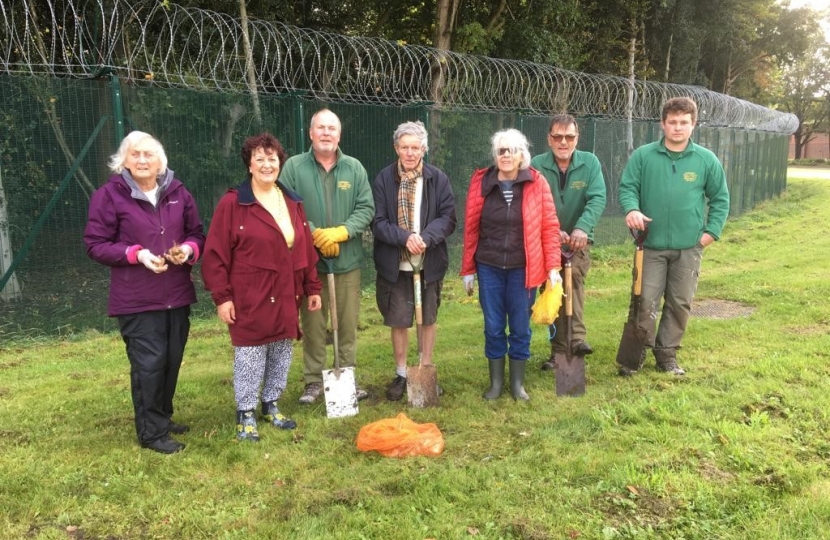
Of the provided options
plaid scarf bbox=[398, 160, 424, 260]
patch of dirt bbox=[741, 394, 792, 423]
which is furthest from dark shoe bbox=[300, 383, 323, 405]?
patch of dirt bbox=[741, 394, 792, 423]

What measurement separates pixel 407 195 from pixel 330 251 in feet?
2.17

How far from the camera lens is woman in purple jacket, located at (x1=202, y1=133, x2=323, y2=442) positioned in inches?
146

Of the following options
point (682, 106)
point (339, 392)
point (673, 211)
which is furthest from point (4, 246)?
point (682, 106)

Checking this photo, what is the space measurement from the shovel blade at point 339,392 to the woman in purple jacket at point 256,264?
0.44 m

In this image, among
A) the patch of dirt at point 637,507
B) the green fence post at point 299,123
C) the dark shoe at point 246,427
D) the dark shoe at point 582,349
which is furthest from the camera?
the green fence post at point 299,123

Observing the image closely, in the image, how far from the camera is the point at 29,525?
3.00 m

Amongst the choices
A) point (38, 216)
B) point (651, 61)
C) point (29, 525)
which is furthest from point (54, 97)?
point (651, 61)

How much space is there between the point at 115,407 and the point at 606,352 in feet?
12.8

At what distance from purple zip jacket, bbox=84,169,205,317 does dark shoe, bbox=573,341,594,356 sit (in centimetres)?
311

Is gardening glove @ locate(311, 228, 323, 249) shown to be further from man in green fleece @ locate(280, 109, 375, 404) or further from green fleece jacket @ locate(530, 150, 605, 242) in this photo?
green fleece jacket @ locate(530, 150, 605, 242)

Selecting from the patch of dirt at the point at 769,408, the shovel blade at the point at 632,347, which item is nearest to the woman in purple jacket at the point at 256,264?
the shovel blade at the point at 632,347

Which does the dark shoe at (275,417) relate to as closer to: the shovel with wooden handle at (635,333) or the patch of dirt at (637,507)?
the patch of dirt at (637,507)

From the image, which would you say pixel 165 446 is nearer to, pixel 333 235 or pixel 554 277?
pixel 333 235

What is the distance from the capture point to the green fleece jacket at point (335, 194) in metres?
4.30
